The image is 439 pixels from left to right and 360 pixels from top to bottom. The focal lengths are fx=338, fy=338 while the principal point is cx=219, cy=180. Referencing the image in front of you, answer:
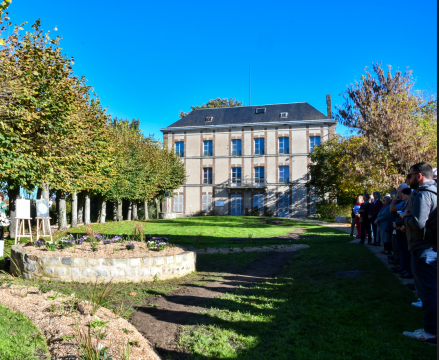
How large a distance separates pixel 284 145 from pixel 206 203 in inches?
466

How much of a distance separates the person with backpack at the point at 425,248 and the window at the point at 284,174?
36.3 m

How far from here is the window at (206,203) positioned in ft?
137

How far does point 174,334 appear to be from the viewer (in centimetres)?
408

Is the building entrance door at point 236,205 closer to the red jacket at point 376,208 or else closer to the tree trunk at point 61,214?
the tree trunk at point 61,214

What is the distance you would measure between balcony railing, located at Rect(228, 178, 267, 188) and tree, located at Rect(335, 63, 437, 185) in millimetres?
20866

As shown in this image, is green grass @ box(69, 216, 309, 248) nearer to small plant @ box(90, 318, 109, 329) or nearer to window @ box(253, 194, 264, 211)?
small plant @ box(90, 318, 109, 329)

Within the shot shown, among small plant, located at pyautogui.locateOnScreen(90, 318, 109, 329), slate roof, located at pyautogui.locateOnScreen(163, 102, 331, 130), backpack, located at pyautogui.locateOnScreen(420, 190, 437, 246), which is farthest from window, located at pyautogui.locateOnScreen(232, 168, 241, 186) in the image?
small plant, located at pyautogui.locateOnScreen(90, 318, 109, 329)

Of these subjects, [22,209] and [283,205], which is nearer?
[22,209]

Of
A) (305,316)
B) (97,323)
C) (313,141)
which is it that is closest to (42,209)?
(97,323)

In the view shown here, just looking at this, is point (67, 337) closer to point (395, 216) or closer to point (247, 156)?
point (395, 216)

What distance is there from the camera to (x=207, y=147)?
139ft

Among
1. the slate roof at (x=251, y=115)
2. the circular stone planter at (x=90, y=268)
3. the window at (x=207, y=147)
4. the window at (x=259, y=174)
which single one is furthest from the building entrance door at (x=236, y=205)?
the circular stone planter at (x=90, y=268)

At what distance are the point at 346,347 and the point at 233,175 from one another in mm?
38082

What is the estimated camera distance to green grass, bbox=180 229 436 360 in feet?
11.6
